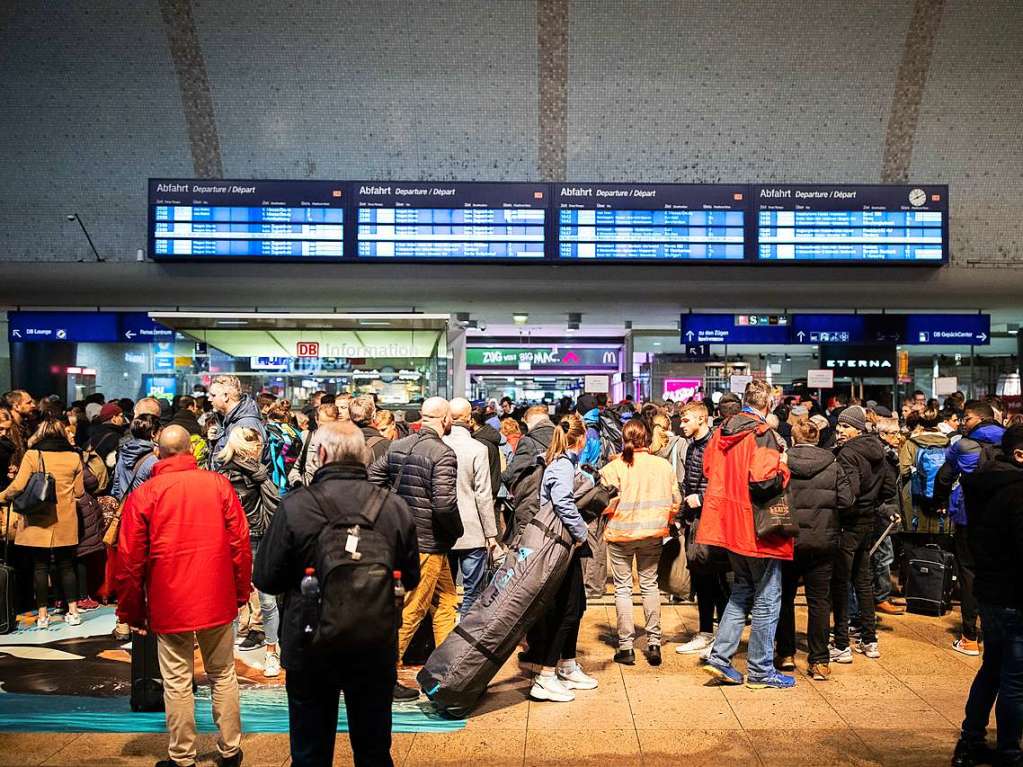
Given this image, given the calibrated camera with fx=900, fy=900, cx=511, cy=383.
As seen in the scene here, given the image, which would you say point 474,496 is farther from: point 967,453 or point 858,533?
point 967,453

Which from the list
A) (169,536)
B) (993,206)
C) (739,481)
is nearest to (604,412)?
(739,481)

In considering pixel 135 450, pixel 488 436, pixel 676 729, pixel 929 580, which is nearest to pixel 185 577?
pixel 676 729

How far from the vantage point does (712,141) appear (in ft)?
48.9

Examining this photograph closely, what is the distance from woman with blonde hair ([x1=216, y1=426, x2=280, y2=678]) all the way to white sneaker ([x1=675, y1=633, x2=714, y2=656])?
9.21 ft

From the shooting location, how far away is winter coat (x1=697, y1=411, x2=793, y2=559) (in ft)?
17.7

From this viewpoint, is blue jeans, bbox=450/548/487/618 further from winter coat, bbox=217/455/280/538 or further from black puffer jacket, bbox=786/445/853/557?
black puffer jacket, bbox=786/445/853/557

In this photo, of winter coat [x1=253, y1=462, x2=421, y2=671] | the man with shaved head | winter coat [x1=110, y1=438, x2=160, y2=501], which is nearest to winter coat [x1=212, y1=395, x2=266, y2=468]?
the man with shaved head

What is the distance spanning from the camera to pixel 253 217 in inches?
550

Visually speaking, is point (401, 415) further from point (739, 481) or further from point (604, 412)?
→ point (739, 481)

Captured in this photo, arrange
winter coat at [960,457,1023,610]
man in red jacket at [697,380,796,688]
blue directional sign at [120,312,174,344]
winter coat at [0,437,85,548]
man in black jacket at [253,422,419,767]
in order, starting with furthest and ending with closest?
blue directional sign at [120,312,174,344] < winter coat at [0,437,85,548] < man in red jacket at [697,380,796,688] < winter coat at [960,457,1023,610] < man in black jacket at [253,422,419,767]

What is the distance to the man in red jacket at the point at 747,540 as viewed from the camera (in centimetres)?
545

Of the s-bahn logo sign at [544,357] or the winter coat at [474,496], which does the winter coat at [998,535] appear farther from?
the s-bahn logo sign at [544,357]

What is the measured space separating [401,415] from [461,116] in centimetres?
626

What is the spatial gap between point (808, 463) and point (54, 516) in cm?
575
